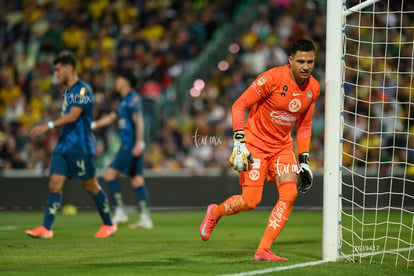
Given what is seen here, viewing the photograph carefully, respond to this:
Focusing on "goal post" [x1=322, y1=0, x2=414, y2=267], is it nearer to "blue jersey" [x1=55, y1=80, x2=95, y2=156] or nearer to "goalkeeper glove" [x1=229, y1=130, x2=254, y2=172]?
"goalkeeper glove" [x1=229, y1=130, x2=254, y2=172]

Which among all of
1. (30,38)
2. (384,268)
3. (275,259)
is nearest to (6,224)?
(275,259)

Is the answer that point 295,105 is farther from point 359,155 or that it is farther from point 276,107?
point 359,155

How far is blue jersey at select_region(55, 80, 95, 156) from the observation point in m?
10.2

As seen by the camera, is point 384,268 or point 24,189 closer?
point 384,268

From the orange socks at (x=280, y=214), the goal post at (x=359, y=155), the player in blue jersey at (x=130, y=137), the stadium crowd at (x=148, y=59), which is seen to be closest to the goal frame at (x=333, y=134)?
the goal post at (x=359, y=155)

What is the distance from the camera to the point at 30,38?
2064 cm

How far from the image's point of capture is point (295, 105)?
7.48 m

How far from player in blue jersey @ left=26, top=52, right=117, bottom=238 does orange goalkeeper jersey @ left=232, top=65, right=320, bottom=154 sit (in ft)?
10.4

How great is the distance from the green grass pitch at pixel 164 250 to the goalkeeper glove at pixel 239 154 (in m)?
0.90

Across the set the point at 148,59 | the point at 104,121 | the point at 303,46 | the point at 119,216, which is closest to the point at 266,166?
the point at 303,46

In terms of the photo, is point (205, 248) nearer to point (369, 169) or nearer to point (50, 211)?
point (50, 211)

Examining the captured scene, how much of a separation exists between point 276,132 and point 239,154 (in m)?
0.75

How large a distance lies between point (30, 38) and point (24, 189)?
232 inches

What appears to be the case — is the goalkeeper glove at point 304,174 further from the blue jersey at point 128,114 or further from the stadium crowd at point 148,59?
the stadium crowd at point 148,59
